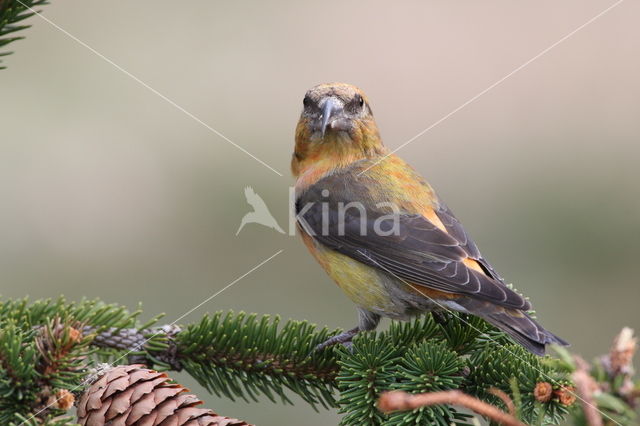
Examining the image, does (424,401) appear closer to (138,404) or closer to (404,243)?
(138,404)

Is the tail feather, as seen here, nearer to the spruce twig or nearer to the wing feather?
the wing feather

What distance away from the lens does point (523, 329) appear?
2963mm

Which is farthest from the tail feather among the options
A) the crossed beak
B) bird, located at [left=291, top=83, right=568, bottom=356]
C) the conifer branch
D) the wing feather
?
the conifer branch

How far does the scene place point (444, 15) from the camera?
8344mm

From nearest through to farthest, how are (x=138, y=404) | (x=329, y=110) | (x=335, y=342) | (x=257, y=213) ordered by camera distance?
(x=138, y=404)
(x=335, y=342)
(x=329, y=110)
(x=257, y=213)

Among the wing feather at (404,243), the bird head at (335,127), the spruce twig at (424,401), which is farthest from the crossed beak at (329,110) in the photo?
the spruce twig at (424,401)

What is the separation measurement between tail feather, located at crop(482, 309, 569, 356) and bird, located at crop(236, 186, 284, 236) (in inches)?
132

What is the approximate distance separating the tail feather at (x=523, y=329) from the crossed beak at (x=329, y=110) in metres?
1.49

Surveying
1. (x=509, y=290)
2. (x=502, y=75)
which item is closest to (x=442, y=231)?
(x=509, y=290)

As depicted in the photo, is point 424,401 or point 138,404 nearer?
point 424,401

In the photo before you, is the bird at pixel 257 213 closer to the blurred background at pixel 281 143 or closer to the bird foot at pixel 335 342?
the blurred background at pixel 281 143

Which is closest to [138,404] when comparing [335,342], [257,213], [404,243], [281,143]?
[335,342]

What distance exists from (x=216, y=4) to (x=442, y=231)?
5.43m

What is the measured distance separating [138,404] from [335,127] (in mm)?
2392
